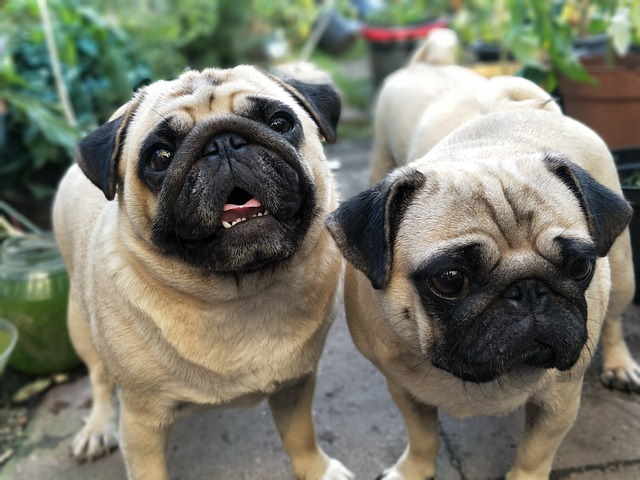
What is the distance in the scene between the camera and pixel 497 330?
68.3 inches

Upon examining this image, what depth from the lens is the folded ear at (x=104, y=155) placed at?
7.02 ft

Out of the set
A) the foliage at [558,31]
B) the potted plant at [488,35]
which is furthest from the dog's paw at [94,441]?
the potted plant at [488,35]

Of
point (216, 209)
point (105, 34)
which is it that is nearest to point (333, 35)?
point (105, 34)

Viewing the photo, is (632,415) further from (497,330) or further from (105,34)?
(105,34)

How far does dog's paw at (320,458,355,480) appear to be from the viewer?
2.61 meters

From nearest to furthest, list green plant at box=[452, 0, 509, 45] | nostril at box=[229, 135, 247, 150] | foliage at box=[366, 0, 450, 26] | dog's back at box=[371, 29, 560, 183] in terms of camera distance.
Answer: nostril at box=[229, 135, 247, 150] < dog's back at box=[371, 29, 560, 183] < green plant at box=[452, 0, 509, 45] < foliage at box=[366, 0, 450, 26]

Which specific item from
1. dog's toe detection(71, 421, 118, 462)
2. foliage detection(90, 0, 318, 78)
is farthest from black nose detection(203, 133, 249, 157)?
foliage detection(90, 0, 318, 78)

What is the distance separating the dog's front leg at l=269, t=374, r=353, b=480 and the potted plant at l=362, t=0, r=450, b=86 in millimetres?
5905

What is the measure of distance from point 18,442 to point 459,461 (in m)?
1.96

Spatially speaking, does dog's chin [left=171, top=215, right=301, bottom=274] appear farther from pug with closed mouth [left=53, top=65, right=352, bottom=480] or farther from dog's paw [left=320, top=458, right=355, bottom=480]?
dog's paw [left=320, top=458, right=355, bottom=480]

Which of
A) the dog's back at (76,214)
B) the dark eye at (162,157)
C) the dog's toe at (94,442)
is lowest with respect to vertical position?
the dog's toe at (94,442)

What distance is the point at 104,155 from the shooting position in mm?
2148

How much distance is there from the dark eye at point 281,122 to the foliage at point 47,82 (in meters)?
2.88

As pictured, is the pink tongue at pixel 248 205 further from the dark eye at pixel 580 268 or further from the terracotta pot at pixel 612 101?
the terracotta pot at pixel 612 101
